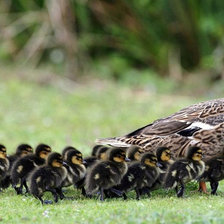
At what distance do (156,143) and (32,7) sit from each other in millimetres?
13415

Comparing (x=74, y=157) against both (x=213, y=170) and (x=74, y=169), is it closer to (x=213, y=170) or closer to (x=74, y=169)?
(x=74, y=169)

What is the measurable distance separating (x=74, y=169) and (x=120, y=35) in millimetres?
13794

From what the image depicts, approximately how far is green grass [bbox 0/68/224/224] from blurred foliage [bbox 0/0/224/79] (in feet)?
5.45

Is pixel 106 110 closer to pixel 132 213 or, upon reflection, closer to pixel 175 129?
pixel 175 129

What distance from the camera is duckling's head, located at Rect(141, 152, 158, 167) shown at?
792cm

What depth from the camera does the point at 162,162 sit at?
817 cm

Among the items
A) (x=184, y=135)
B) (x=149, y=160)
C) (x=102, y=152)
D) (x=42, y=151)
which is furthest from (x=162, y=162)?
(x=42, y=151)

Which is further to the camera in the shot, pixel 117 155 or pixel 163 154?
pixel 163 154

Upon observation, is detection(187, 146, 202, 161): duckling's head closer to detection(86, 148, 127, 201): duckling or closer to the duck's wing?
the duck's wing

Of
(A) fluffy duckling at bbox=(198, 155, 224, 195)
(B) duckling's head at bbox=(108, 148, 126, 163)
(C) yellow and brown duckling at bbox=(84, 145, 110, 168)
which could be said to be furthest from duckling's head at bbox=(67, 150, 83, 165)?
(A) fluffy duckling at bbox=(198, 155, 224, 195)

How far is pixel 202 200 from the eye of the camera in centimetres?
771

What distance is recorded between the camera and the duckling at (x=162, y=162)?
805 cm

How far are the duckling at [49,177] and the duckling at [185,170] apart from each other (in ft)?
4.40

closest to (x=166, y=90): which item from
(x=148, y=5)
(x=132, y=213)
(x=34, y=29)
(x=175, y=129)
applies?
(x=148, y=5)
